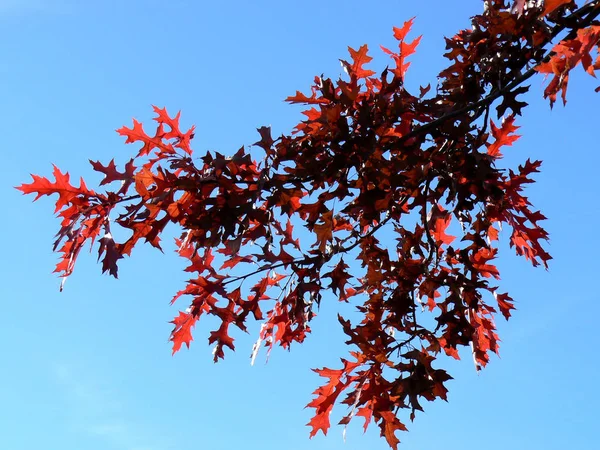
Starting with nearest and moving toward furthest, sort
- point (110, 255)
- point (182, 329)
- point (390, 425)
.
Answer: point (110, 255)
point (390, 425)
point (182, 329)

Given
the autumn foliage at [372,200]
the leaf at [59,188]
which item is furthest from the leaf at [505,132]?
the leaf at [59,188]

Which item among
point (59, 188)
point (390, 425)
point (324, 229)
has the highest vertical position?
point (59, 188)

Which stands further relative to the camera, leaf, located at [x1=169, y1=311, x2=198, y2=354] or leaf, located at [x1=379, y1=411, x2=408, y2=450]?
leaf, located at [x1=169, y1=311, x2=198, y2=354]

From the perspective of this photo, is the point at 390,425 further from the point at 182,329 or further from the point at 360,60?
the point at 360,60

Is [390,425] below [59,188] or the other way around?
below

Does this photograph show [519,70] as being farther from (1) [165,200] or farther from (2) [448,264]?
(1) [165,200]

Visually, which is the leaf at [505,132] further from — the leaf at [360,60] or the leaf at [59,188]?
the leaf at [59,188]

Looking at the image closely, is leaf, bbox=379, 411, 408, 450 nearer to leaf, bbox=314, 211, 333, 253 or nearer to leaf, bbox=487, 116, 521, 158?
leaf, bbox=314, 211, 333, 253

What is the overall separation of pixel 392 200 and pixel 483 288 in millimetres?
711

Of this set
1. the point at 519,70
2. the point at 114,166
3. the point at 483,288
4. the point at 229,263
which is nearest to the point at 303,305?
the point at 229,263

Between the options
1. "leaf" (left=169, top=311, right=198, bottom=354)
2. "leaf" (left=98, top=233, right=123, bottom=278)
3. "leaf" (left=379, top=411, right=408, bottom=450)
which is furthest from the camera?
"leaf" (left=169, top=311, right=198, bottom=354)

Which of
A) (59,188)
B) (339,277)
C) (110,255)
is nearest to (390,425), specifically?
(339,277)

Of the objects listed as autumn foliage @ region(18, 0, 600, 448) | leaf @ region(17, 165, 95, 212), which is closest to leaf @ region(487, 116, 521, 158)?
autumn foliage @ region(18, 0, 600, 448)

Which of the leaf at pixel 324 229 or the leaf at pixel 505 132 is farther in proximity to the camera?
the leaf at pixel 505 132
